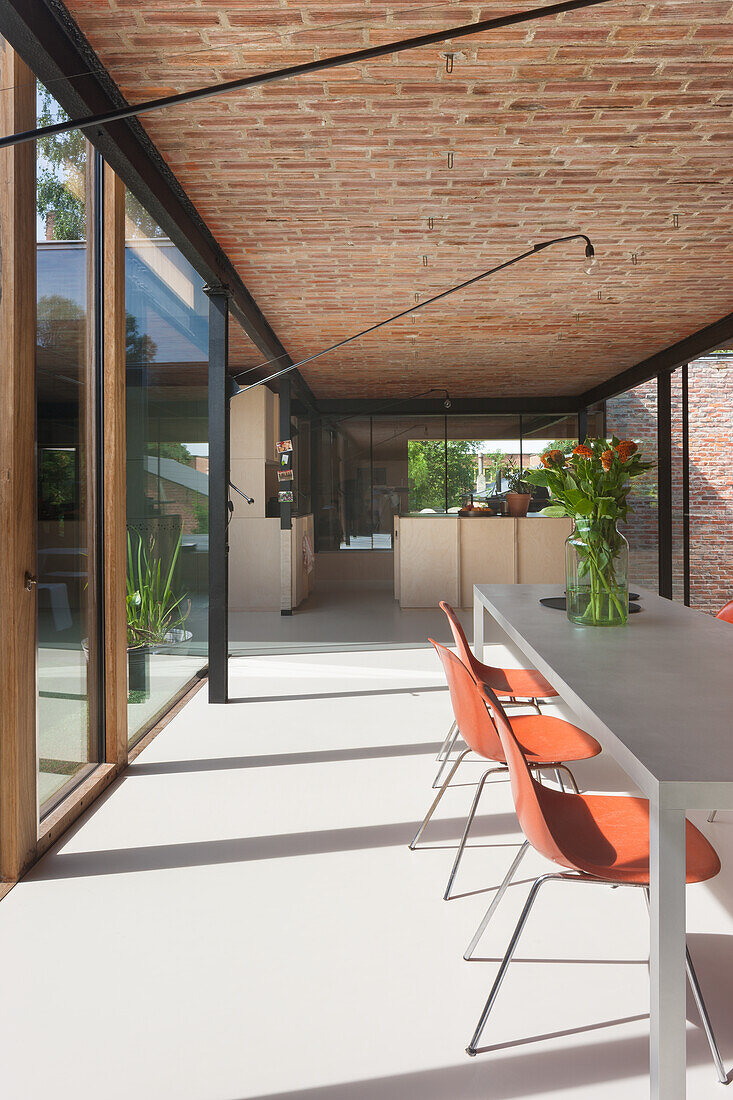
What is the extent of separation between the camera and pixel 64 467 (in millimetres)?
3221

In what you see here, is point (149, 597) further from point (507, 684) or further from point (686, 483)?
point (686, 483)

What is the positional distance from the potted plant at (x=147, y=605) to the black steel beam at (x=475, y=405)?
748cm

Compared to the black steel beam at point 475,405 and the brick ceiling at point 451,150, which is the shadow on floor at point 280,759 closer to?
the brick ceiling at point 451,150

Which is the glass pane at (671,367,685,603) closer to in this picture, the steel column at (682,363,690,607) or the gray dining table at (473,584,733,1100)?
the steel column at (682,363,690,607)

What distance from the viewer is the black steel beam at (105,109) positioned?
2396 mm

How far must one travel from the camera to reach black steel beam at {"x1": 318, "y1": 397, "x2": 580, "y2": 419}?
12.1 metres

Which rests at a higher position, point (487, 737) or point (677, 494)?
point (677, 494)

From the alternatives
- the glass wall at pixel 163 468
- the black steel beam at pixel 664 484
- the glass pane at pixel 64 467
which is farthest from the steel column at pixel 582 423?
the glass pane at pixel 64 467

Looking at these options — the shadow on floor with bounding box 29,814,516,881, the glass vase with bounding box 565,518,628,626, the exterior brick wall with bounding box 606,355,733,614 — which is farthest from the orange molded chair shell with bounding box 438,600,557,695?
the exterior brick wall with bounding box 606,355,733,614

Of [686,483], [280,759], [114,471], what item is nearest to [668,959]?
[280,759]

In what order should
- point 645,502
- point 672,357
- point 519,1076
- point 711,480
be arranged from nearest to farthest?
1. point 519,1076
2. point 711,480
3. point 672,357
4. point 645,502

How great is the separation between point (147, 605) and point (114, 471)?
3.24 ft

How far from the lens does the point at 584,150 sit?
382 cm

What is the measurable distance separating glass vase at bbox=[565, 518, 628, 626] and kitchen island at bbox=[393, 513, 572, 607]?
6.39 m
